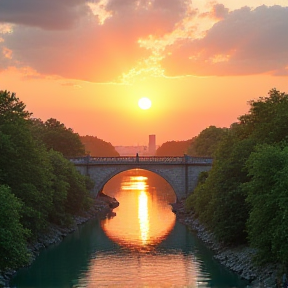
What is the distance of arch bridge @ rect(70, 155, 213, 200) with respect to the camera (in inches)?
3767

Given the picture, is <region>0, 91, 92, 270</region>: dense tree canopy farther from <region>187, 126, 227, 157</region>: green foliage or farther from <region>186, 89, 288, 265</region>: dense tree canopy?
<region>187, 126, 227, 157</region>: green foliage

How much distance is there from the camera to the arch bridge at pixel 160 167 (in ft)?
314

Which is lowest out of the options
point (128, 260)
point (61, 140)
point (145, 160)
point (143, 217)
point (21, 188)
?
point (128, 260)

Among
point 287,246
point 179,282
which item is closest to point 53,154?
point 179,282

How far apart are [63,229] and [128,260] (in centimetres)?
1522

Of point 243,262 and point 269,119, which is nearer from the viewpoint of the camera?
point 243,262

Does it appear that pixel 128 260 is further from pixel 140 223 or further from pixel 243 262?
pixel 140 223

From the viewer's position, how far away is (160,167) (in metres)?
97.0

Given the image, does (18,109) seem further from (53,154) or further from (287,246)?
(287,246)

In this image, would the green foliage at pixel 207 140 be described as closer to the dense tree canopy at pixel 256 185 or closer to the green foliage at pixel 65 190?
the dense tree canopy at pixel 256 185

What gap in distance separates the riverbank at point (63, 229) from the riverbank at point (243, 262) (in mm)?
14922

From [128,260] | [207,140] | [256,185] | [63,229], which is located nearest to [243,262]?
[256,185]

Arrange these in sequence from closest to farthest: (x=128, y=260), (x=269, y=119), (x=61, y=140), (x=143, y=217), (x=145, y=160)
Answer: (x=128, y=260), (x=269, y=119), (x=143, y=217), (x=145, y=160), (x=61, y=140)

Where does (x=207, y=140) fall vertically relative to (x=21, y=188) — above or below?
above
